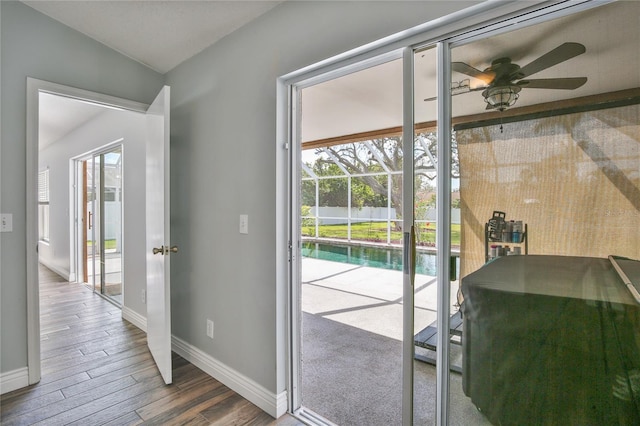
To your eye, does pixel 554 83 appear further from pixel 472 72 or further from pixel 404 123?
pixel 404 123

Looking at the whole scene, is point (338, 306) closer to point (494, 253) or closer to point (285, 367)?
point (285, 367)

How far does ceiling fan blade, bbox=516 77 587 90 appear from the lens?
109 cm

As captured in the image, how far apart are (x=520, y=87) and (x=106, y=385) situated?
2.96m

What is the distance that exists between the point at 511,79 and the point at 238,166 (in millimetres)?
1616

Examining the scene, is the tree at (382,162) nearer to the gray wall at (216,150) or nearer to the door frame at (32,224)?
the gray wall at (216,150)

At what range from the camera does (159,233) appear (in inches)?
92.1

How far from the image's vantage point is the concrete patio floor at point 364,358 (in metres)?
1.45

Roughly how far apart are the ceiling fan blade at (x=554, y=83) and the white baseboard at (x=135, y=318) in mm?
3602

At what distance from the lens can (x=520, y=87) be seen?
3.92 feet

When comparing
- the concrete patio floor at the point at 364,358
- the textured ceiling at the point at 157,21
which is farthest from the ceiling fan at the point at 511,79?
the textured ceiling at the point at 157,21

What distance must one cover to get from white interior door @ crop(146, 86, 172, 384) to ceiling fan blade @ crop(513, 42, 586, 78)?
2073 mm

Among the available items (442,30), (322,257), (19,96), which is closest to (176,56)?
(19,96)

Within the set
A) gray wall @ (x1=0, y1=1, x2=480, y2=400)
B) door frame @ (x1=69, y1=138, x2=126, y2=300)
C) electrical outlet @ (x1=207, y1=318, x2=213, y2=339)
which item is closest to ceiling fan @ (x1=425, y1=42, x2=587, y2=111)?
gray wall @ (x1=0, y1=1, x2=480, y2=400)

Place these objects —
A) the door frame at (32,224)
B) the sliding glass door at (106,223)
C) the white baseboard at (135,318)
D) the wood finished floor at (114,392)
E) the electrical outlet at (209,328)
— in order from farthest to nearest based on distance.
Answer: the sliding glass door at (106,223) → the white baseboard at (135,318) → the electrical outlet at (209,328) → the door frame at (32,224) → the wood finished floor at (114,392)
